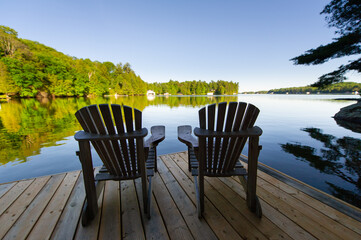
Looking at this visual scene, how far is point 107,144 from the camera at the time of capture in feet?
4.92

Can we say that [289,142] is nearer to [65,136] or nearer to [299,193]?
[299,193]

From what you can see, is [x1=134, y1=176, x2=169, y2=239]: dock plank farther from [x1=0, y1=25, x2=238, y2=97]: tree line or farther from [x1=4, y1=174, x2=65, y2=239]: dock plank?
[x1=0, y1=25, x2=238, y2=97]: tree line

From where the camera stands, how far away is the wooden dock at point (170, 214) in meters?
1.37

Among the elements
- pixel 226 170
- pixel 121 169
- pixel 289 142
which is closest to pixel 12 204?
pixel 121 169

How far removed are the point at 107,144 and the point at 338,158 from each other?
6.16m

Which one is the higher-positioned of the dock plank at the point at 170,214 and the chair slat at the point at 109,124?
the chair slat at the point at 109,124

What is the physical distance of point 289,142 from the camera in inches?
231

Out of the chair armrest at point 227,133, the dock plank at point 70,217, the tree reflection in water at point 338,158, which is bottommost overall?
the tree reflection in water at point 338,158

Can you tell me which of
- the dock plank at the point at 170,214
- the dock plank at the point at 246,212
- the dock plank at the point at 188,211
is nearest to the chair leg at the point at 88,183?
the dock plank at the point at 170,214

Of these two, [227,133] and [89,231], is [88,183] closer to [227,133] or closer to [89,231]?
[89,231]

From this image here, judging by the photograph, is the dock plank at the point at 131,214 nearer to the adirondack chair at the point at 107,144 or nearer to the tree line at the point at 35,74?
the adirondack chair at the point at 107,144

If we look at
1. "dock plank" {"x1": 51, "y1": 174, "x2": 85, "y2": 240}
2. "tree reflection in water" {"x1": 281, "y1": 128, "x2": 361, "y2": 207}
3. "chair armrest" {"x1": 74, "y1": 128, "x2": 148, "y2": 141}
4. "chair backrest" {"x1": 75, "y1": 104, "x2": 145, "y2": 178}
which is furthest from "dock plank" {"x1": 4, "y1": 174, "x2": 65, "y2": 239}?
"tree reflection in water" {"x1": 281, "y1": 128, "x2": 361, "y2": 207}

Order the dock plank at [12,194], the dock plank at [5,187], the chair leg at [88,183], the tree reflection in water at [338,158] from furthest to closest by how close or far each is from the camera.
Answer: the tree reflection in water at [338,158]
the dock plank at [5,187]
the dock plank at [12,194]
the chair leg at [88,183]

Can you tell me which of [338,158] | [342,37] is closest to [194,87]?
[342,37]
